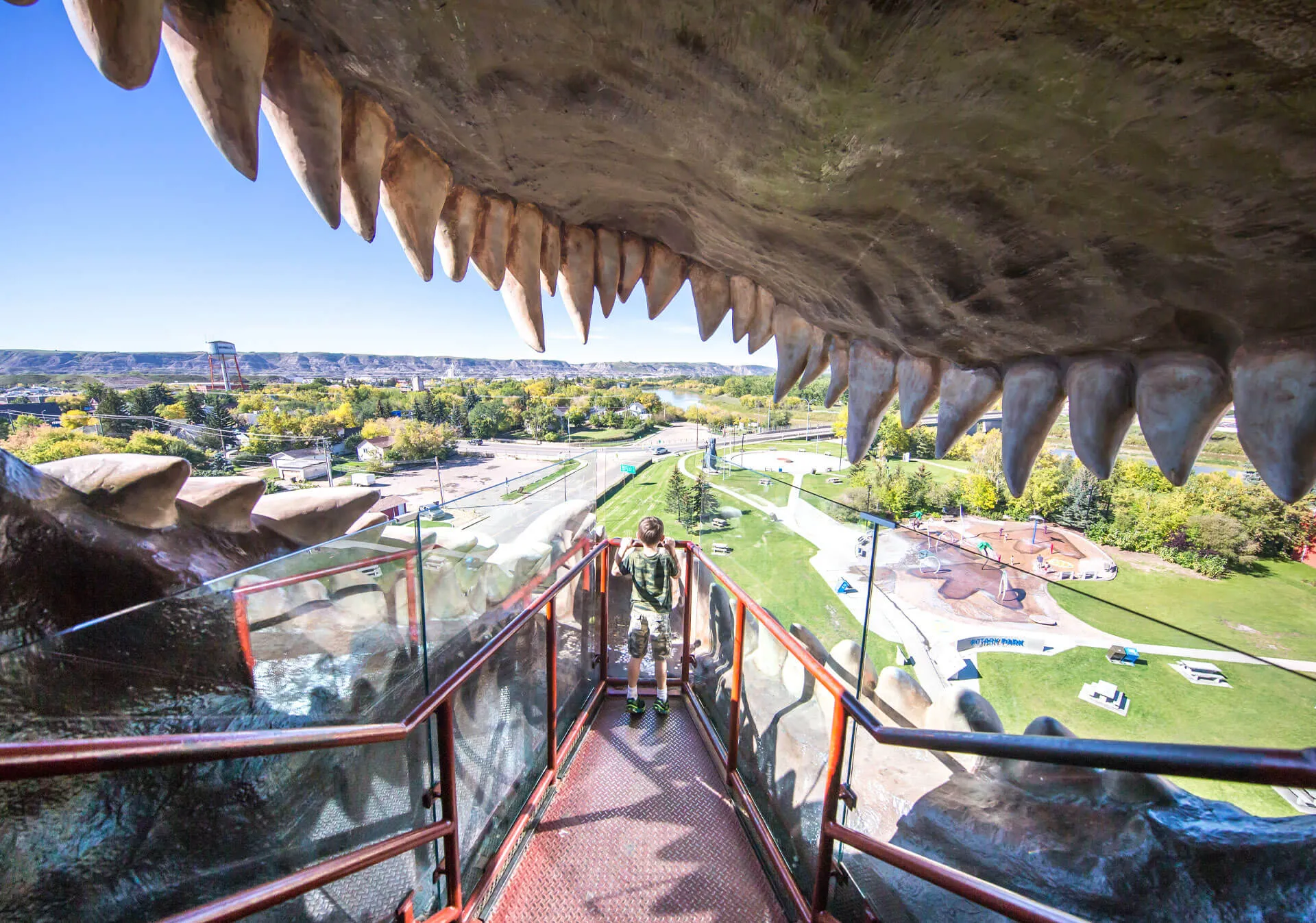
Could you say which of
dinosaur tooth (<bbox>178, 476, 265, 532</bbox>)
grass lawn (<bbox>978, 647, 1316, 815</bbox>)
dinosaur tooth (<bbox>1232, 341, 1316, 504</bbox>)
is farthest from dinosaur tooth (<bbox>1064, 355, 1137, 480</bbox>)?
dinosaur tooth (<bbox>178, 476, 265, 532</bbox>)

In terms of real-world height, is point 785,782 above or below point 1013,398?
below

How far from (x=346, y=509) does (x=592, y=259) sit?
251 centimetres

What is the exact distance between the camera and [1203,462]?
4700 centimetres

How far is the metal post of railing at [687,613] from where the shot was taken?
3.32m

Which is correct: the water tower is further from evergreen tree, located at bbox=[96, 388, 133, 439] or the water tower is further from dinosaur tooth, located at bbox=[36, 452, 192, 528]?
dinosaur tooth, located at bbox=[36, 452, 192, 528]

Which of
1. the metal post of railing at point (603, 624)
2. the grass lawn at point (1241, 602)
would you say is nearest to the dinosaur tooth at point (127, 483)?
the metal post of railing at point (603, 624)

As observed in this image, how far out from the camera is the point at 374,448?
51375 millimetres

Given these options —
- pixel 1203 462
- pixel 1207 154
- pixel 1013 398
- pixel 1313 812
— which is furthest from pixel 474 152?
pixel 1203 462

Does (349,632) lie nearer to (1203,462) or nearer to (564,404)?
(1203,462)

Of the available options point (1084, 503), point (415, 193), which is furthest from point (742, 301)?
point (1084, 503)

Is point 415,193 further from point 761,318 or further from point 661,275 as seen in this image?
point 761,318

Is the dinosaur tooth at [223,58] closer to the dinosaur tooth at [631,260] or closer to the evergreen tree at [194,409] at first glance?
the dinosaur tooth at [631,260]

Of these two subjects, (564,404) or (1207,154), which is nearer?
(1207,154)

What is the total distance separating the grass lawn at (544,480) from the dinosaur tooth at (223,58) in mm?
1717
